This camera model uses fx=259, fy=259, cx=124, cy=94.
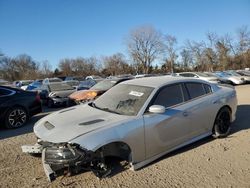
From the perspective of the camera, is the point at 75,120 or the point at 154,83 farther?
the point at 154,83

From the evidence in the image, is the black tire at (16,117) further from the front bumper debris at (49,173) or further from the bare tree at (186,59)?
the bare tree at (186,59)

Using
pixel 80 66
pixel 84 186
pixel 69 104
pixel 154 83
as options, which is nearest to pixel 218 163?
pixel 154 83

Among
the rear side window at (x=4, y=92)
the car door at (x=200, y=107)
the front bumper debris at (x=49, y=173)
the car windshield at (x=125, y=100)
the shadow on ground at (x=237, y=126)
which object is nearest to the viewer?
the front bumper debris at (x=49, y=173)

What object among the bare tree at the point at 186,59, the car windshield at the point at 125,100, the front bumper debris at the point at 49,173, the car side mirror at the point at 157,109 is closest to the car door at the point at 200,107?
the car side mirror at the point at 157,109

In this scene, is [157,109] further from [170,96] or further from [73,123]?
[73,123]

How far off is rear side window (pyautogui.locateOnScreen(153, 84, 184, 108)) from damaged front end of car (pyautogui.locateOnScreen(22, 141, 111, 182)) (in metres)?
1.42

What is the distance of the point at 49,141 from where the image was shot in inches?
144

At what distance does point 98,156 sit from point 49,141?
28.6 inches

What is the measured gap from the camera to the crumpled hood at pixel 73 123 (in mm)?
3656

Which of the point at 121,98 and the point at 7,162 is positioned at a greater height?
the point at 121,98

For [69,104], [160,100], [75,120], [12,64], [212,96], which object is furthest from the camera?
Answer: [12,64]

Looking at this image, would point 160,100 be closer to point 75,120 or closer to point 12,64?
point 75,120

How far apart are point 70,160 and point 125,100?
5.26ft

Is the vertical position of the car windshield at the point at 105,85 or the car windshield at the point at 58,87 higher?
the car windshield at the point at 105,85
